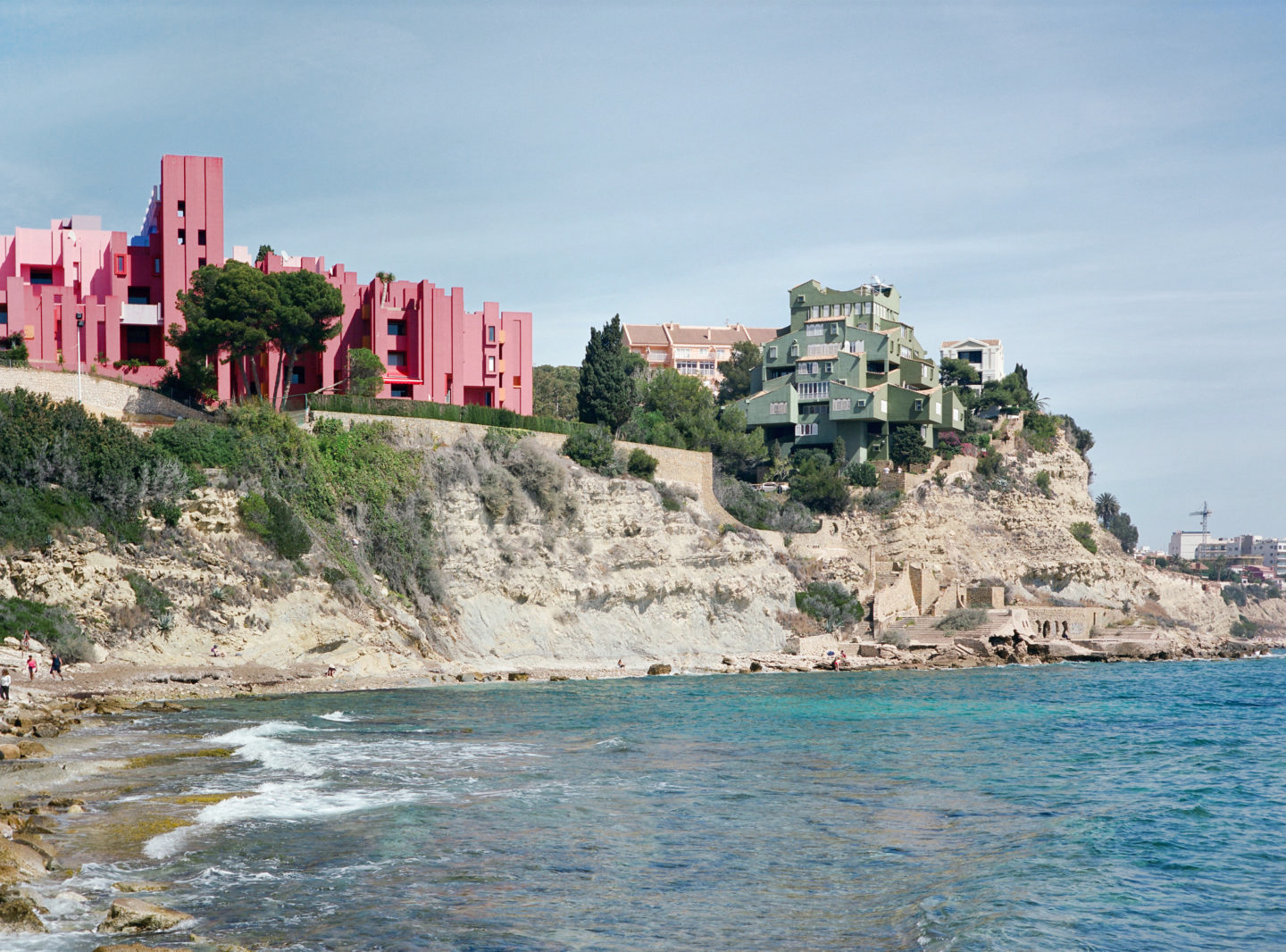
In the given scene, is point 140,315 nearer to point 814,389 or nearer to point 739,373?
point 814,389

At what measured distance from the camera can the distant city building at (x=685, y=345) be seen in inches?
4439

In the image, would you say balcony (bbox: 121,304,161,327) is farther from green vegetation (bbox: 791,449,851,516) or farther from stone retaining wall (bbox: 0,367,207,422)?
green vegetation (bbox: 791,449,851,516)

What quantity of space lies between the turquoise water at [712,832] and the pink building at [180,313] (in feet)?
77.1

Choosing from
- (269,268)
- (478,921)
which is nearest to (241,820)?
(478,921)

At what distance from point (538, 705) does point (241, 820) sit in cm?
1780

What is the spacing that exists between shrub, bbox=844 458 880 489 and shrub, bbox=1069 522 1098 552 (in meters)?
17.5

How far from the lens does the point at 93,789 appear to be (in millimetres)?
18984

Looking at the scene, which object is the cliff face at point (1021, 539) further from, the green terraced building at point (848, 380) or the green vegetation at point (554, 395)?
the green vegetation at point (554, 395)

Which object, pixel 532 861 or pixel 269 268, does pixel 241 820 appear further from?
pixel 269 268

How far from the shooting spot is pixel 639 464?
5712 centimetres

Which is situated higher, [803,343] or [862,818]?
[803,343]

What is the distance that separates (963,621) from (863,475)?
13.5m

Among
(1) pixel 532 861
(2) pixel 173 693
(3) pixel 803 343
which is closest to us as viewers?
(1) pixel 532 861

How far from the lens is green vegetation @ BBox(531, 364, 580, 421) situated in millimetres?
80250
